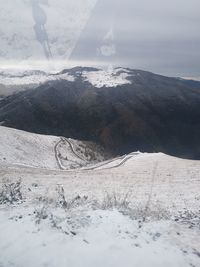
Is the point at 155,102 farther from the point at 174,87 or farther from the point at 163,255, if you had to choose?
the point at 163,255

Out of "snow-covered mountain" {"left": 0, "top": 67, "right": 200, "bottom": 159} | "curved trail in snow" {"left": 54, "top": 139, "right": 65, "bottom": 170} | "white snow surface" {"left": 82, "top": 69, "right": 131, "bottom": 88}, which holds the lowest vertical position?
"curved trail in snow" {"left": 54, "top": 139, "right": 65, "bottom": 170}

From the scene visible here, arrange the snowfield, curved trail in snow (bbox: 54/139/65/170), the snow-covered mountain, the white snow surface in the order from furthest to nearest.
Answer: the white snow surface
the snow-covered mountain
curved trail in snow (bbox: 54/139/65/170)
the snowfield

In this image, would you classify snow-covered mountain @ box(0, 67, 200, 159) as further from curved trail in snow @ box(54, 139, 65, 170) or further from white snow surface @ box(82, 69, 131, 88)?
curved trail in snow @ box(54, 139, 65, 170)

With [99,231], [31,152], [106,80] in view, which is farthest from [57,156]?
[106,80]

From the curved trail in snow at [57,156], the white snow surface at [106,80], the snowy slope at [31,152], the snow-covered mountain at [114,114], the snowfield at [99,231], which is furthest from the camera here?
the white snow surface at [106,80]

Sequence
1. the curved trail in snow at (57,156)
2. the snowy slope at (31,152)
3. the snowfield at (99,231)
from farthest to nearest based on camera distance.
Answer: the curved trail in snow at (57,156), the snowy slope at (31,152), the snowfield at (99,231)

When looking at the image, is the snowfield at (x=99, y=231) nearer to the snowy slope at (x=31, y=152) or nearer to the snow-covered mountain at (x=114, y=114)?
the snowy slope at (x=31, y=152)

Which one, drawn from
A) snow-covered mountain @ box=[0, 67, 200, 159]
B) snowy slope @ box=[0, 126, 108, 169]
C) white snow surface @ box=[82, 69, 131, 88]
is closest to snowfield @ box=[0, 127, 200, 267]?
snowy slope @ box=[0, 126, 108, 169]

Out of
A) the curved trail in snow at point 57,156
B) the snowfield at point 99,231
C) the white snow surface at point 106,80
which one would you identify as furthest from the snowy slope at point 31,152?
the white snow surface at point 106,80

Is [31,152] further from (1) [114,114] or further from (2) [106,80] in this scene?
(2) [106,80]

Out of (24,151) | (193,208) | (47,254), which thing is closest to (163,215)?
(193,208)

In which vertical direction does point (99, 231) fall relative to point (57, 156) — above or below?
below

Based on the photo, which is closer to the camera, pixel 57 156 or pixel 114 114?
pixel 57 156
